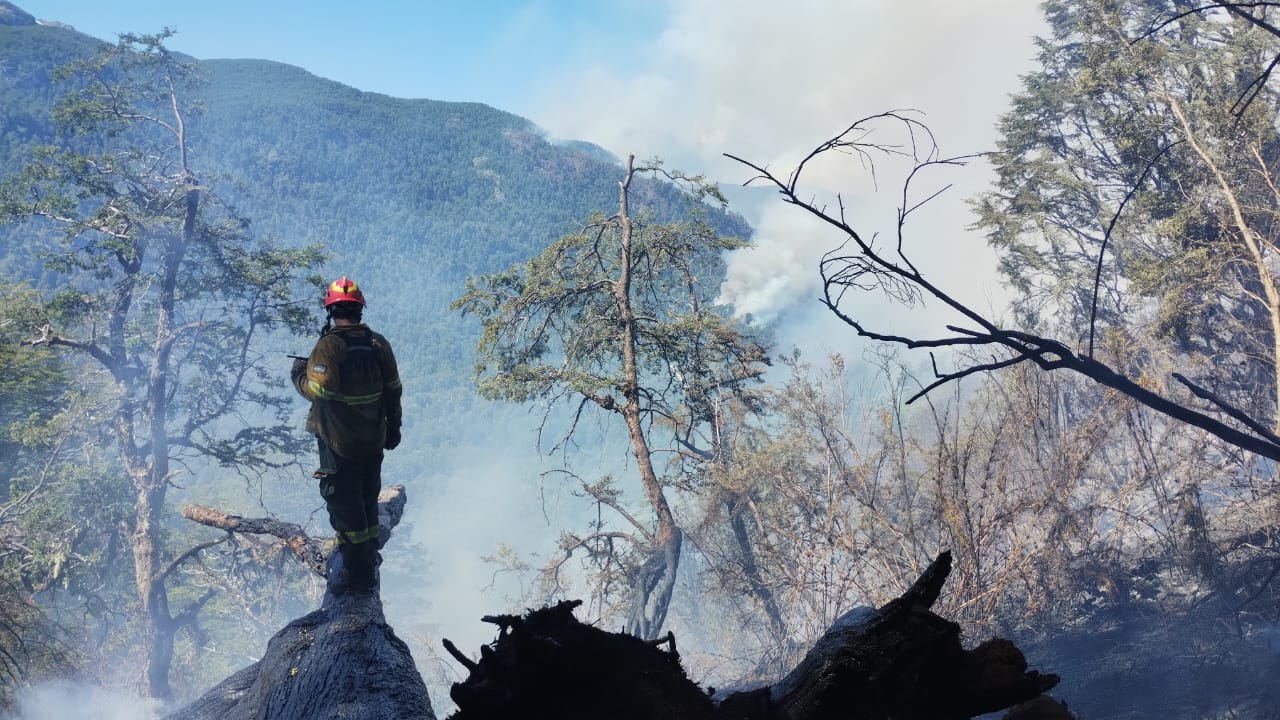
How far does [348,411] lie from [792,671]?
3.27 meters

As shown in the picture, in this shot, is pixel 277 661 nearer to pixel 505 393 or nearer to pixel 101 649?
pixel 505 393

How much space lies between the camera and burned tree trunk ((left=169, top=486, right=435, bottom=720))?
82.1 inches

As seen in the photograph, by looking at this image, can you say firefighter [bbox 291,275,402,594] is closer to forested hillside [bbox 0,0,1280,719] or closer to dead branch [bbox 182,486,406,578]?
dead branch [bbox 182,486,406,578]

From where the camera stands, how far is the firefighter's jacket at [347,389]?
12.8ft

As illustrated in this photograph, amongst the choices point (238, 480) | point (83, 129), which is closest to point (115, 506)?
point (83, 129)

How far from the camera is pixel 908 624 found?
1297mm

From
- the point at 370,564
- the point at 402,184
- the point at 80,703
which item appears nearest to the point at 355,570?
the point at 370,564

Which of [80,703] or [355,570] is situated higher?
[80,703]

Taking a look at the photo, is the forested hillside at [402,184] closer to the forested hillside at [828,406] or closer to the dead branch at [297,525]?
the forested hillside at [828,406]

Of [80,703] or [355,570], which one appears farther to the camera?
[80,703]

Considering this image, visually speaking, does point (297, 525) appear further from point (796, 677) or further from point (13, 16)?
point (13, 16)

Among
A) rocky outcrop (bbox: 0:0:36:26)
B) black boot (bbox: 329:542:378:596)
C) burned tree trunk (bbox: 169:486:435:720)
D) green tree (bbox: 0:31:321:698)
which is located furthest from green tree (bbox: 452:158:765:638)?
rocky outcrop (bbox: 0:0:36:26)

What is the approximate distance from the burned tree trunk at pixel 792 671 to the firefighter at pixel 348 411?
108 inches

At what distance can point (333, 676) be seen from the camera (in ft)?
7.57
